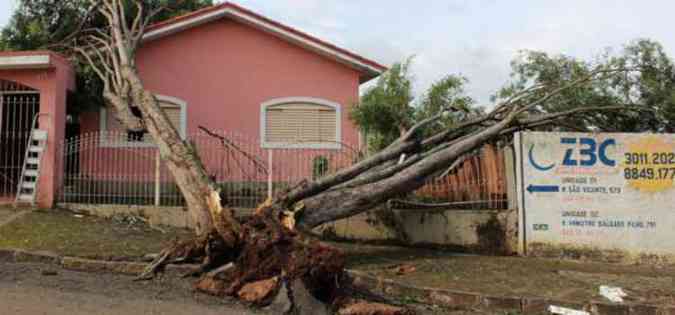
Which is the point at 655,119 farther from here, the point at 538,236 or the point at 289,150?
the point at 289,150

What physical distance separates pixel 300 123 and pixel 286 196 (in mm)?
5552

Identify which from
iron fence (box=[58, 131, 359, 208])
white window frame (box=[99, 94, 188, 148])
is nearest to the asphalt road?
iron fence (box=[58, 131, 359, 208])

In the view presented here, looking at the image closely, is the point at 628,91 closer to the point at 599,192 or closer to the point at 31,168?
the point at 599,192

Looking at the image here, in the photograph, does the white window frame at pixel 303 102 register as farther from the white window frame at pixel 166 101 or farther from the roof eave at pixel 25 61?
the roof eave at pixel 25 61

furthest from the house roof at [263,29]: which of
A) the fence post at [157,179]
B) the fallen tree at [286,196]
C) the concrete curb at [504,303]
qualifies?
the concrete curb at [504,303]

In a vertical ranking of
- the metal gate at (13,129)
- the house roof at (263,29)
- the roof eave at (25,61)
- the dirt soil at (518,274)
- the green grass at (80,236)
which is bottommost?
the dirt soil at (518,274)

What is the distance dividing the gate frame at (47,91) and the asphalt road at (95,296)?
3575mm

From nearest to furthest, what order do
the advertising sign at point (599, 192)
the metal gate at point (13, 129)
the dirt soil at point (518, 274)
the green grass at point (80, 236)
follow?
the dirt soil at point (518, 274)
the green grass at point (80, 236)
the advertising sign at point (599, 192)
the metal gate at point (13, 129)

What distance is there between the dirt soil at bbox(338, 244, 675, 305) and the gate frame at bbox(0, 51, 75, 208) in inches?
222

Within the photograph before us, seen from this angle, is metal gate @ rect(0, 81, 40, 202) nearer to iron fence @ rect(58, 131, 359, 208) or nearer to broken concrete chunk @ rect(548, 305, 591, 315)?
iron fence @ rect(58, 131, 359, 208)

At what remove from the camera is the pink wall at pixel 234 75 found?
12.3 meters

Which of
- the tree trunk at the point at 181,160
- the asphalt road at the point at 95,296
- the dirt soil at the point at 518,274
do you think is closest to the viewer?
the asphalt road at the point at 95,296

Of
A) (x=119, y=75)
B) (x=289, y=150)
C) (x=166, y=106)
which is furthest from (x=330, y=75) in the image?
(x=119, y=75)

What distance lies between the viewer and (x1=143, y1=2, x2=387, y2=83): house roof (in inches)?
474
